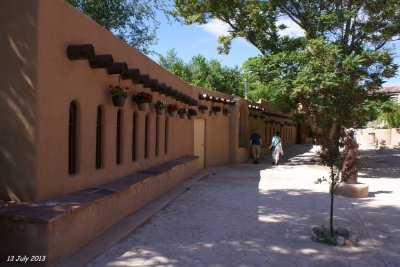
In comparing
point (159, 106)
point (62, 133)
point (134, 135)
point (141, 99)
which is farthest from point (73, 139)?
point (159, 106)

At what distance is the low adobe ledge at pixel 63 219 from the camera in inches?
201

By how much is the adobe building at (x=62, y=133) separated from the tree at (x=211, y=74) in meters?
32.3

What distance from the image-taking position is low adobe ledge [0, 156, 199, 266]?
16.7 feet

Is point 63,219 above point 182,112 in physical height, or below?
below

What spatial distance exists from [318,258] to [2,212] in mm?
4259

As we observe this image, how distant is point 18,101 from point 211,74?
37.8 meters

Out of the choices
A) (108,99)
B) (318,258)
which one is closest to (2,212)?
(108,99)

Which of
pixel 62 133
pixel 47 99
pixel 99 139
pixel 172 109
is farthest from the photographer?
pixel 172 109

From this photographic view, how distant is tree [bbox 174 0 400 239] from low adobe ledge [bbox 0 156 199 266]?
878 centimetres

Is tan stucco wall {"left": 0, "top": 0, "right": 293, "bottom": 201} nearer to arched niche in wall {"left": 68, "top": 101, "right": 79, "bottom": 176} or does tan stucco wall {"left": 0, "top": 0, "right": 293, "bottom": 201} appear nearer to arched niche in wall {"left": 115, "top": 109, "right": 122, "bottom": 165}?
arched niche in wall {"left": 68, "top": 101, "right": 79, "bottom": 176}

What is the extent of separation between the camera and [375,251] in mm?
6648

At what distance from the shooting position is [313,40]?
16.5 metres

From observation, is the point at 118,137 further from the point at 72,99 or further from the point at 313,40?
the point at 313,40

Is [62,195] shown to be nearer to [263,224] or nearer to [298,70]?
[263,224]
